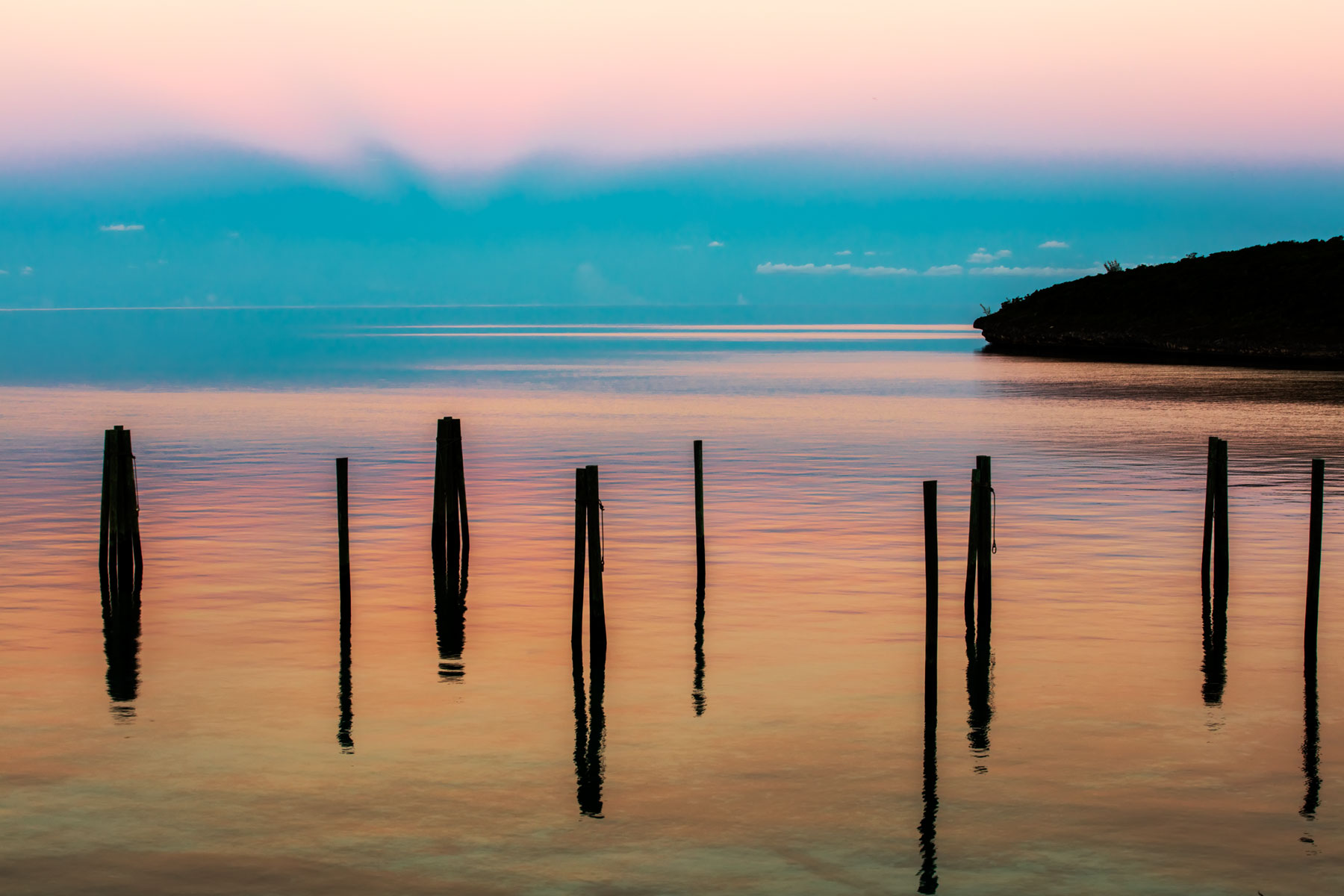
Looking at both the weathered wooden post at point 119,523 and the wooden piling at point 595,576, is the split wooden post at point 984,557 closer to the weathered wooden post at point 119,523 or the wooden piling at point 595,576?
the wooden piling at point 595,576

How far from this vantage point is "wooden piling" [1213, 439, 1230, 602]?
21.6 meters

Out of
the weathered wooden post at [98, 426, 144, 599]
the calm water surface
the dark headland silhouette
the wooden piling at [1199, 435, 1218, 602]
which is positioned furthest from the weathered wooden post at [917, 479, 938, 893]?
the dark headland silhouette

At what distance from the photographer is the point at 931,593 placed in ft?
54.3

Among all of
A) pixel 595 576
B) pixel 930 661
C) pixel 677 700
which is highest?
pixel 595 576

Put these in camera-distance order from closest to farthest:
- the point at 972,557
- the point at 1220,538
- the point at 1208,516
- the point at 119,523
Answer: the point at 972,557
the point at 1220,538
the point at 1208,516
the point at 119,523

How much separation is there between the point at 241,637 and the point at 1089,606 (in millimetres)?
11936

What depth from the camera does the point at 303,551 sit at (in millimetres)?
27297

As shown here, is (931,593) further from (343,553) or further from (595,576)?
(343,553)

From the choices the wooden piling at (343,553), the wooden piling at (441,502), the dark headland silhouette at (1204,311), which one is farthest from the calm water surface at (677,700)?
the dark headland silhouette at (1204,311)

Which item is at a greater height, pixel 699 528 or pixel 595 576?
pixel 595 576

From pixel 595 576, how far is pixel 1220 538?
959 centimetres

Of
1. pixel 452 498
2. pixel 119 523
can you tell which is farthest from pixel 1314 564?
pixel 119 523

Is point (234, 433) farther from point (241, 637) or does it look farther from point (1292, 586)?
point (1292, 586)

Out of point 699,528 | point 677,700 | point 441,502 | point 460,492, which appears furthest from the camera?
point 460,492
